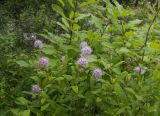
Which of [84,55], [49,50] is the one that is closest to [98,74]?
[84,55]

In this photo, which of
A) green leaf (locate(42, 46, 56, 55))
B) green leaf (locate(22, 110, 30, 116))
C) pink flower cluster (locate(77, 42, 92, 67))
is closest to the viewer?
pink flower cluster (locate(77, 42, 92, 67))

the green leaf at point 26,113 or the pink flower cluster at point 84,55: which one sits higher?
the pink flower cluster at point 84,55

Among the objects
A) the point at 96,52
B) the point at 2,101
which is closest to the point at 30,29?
the point at 2,101

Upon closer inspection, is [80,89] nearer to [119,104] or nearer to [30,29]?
[119,104]

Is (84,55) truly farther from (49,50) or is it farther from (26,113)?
(26,113)

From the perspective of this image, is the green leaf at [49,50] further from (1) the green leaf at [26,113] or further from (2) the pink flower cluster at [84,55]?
(1) the green leaf at [26,113]

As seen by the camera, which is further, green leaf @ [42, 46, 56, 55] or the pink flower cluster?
green leaf @ [42, 46, 56, 55]

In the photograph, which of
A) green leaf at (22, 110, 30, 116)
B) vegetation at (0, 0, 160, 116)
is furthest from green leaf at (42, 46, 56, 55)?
green leaf at (22, 110, 30, 116)

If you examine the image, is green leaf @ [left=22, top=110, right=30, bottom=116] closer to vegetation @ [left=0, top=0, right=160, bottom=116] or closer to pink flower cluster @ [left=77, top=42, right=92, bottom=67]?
vegetation @ [left=0, top=0, right=160, bottom=116]

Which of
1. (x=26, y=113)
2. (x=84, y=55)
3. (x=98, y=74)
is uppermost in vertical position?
(x=84, y=55)

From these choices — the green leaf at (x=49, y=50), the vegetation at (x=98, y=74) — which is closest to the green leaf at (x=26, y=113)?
the vegetation at (x=98, y=74)

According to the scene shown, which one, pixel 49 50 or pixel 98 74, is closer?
pixel 98 74

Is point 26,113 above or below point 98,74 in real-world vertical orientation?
below

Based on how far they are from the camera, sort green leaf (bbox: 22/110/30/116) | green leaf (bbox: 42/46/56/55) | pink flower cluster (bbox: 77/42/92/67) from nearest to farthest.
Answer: pink flower cluster (bbox: 77/42/92/67) → green leaf (bbox: 22/110/30/116) → green leaf (bbox: 42/46/56/55)
